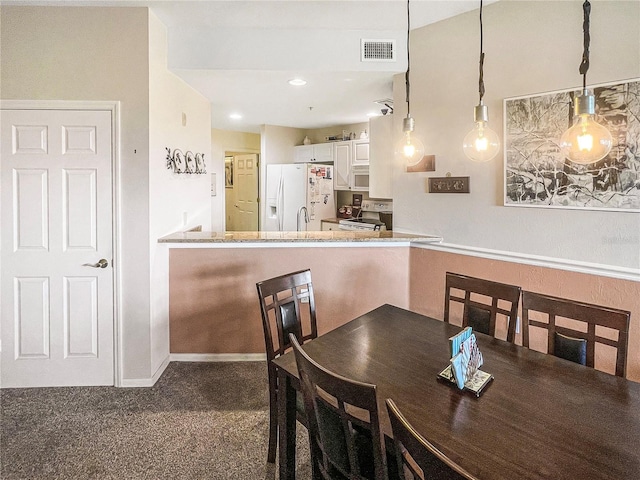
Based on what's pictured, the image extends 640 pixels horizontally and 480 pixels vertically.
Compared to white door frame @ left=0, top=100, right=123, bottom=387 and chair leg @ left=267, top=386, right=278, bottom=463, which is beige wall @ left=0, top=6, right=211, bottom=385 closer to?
white door frame @ left=0, top=100, right=123, bottom=387

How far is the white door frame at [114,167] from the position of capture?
8.81 ft

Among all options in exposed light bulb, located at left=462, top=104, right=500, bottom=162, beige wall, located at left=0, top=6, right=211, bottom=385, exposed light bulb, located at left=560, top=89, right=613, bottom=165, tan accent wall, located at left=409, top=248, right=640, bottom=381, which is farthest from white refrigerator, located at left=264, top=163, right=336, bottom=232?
exposed light bulb, located at left=560, top=89, right=613, bottom=165

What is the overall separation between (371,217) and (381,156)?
1.93 m

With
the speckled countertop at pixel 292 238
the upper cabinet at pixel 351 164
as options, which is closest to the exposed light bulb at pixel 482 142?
the speckled countertop at pixel 292 238

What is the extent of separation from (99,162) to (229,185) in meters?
4.92

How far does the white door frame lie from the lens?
8.81ft

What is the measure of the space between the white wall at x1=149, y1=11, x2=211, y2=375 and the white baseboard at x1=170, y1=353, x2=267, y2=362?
11 centimetres

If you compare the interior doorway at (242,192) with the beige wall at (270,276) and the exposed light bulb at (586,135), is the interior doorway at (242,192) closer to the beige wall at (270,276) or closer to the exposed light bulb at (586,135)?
the beige wall at (270,276)

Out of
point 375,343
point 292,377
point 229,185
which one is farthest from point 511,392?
point 229,185

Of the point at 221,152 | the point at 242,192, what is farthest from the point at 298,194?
the point at 242,192

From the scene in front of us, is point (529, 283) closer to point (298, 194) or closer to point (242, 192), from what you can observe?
point (298, 194)

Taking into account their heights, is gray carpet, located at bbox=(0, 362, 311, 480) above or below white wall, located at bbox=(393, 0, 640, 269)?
below

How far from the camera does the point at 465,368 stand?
4.63ft

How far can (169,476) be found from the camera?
1951mm
